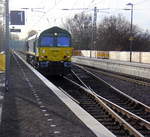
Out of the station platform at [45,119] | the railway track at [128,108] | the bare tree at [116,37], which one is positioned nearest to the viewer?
the station platform at [45,119]

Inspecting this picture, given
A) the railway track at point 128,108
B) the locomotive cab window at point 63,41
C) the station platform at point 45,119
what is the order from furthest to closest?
the locomotive cab window at point 63,41 → the railway track at point 128,108 → the station platform at point 45,119

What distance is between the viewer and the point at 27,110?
38.1 feet

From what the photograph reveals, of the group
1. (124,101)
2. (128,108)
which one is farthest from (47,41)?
(128,108)

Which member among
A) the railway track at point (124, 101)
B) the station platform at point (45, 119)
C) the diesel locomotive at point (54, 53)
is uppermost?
the diesel locomotive at point (54, 53)

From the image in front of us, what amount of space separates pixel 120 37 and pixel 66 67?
6154 cm

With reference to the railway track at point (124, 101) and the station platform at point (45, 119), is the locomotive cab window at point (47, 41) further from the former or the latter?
the station platform at point (45, 119)

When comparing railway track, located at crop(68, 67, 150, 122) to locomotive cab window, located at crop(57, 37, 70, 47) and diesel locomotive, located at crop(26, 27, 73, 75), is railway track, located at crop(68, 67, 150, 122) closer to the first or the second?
diesel locomotive, located at crop(26, 27, 73, 75)

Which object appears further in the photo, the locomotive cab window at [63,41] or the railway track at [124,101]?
the locomotive cab window at [63,41]

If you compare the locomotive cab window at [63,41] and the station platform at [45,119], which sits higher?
the locomotive cab window at [63,41]

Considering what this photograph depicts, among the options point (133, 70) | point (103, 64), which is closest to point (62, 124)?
point (133, 70)

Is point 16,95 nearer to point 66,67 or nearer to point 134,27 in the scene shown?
point 66,67

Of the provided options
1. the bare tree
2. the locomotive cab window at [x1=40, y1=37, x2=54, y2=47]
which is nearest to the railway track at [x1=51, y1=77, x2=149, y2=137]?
the locomotive cab window at [x1=40, y1=37, x2=54, y2=47]

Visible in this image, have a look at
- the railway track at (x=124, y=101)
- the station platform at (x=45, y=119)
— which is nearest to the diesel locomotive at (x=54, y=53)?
the railway track at (x=124, y=101)

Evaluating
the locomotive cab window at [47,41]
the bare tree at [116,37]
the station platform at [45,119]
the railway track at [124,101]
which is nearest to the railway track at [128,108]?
the railway track at [124,101]
